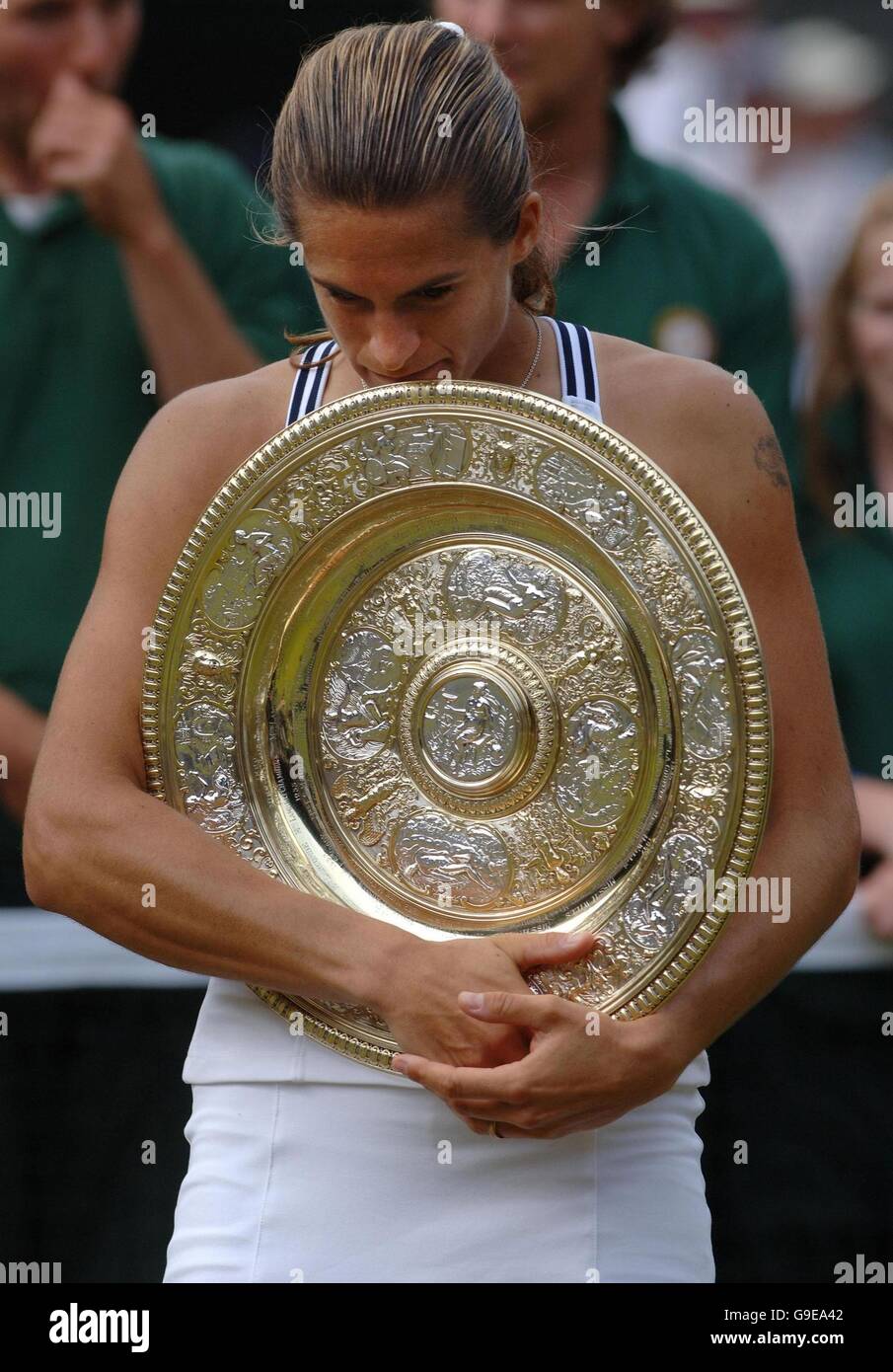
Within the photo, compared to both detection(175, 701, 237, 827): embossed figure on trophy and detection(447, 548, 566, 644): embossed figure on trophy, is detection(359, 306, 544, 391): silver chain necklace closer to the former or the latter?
detection(447, 548, 566, 644): embossed figure on trophy

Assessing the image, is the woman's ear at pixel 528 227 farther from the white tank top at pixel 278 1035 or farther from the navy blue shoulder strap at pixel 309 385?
the navy blue shoulder strap at pixel 309 385

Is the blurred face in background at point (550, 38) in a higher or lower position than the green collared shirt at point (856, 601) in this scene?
higher

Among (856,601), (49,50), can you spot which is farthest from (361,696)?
(49,50)

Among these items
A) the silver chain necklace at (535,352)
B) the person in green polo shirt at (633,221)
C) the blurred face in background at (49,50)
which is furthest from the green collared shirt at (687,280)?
the silver chain necklace at (535,352)

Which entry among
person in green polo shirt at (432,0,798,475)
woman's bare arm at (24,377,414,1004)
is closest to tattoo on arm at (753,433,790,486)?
woman's bare arm at (24,377,414,1004)

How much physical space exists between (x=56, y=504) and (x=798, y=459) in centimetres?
131

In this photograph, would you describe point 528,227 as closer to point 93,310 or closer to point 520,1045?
point 520,1045

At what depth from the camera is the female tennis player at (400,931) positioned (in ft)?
5.52

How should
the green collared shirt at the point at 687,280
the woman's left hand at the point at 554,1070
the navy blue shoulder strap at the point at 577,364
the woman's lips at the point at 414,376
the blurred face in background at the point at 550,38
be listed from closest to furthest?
the woman's left hand at the point at 554,1070
the woman's lips at the point at 414,376
the navy blue shoulder strap at the point at 577,364
the blurred face in background at the point at 550,38
the green collared shirt at the point at 687,280

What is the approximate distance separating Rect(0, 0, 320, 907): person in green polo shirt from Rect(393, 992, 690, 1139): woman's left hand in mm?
1869

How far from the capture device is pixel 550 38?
10.5 feet

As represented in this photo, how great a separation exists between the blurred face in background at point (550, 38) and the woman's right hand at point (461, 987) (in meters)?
1.87

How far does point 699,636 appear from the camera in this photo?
167 centimetres

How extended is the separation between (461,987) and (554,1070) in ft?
0.36
